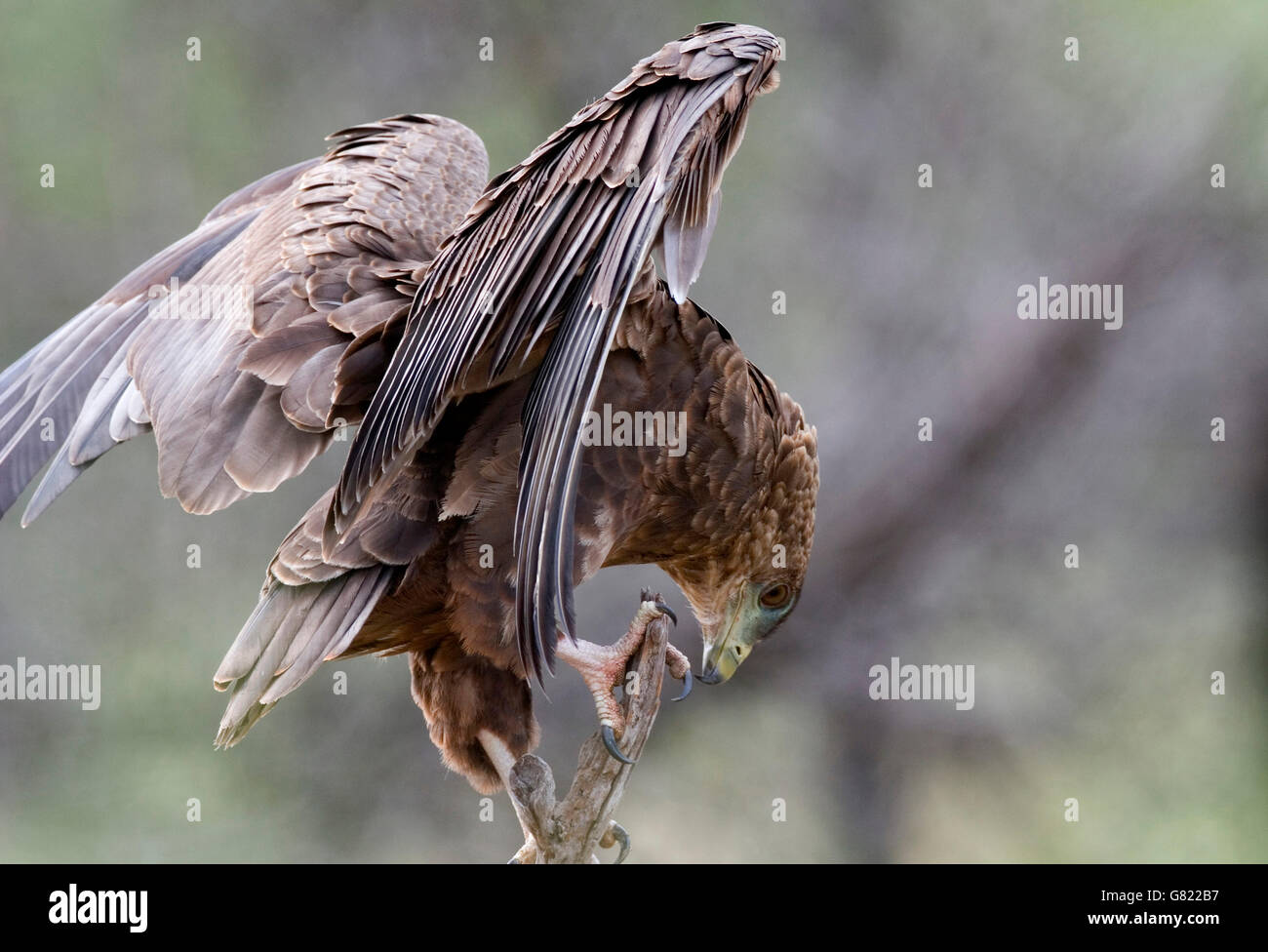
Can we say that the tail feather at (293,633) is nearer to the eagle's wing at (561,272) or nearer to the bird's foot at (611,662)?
the eagle's wing at (561,272)

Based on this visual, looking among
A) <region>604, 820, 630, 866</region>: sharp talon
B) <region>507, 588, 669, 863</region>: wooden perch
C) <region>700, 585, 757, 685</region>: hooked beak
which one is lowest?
<region>604, 820, 630, 866</region>: sharp talon

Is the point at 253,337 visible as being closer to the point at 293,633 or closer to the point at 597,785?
the point at 293,633

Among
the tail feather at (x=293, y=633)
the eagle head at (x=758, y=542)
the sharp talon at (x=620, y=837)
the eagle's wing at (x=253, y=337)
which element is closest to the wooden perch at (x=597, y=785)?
the sharp talon at (x=620, y=837)

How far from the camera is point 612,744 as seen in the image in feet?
8.46

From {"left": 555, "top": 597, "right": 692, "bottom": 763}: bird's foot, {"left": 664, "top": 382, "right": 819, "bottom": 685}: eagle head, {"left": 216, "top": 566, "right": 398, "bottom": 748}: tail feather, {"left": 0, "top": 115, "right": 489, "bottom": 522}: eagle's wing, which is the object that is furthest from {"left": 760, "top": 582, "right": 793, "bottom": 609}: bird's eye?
{"left": 0, "top": 115, "right": 489, "bottom": 522}: eagle's wing

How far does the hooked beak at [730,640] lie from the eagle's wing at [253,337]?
3.29 feet

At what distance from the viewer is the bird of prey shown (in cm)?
213

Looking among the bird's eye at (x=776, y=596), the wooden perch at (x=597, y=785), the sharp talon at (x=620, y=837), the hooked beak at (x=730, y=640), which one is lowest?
the sharp talon at (x=620, y=837)

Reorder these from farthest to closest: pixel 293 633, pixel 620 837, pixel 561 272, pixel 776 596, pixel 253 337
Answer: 1. pixel 776 596
2. pixel 620 837
3. pixel 253 337
4. pixel 293 633
5. pixel 561 272

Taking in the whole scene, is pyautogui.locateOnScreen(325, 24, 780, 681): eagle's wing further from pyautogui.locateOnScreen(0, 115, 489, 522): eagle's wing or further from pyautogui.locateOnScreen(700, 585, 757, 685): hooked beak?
pyautogui.locateOnScreen(700, 585, 757, 685): hooked beak

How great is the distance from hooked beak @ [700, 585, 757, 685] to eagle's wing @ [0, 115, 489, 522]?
3.29 ft

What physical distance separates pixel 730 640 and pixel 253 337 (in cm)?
122

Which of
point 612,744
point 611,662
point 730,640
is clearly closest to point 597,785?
point 612,744

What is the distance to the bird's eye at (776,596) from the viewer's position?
300cm
